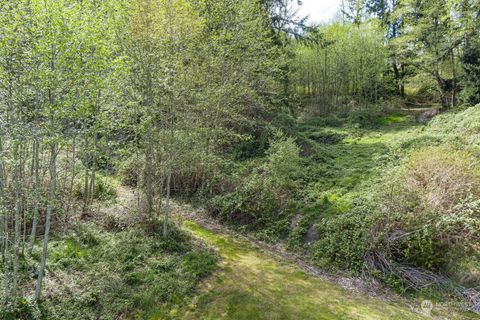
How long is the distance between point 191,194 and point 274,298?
265 inches

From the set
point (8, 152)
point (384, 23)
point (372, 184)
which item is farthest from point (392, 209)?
point (384, 23)

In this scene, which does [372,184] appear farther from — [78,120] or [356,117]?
[356,117]

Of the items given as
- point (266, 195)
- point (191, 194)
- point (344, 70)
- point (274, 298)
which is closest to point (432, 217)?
point (274, 298)

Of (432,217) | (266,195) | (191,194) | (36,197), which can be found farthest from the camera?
(191,194)

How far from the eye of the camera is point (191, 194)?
12.1 meters


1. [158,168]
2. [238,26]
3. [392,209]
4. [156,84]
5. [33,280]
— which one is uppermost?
[238,26]

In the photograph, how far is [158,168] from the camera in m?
9.32

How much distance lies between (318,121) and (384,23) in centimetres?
1568

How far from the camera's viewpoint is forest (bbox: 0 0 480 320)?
5457mm

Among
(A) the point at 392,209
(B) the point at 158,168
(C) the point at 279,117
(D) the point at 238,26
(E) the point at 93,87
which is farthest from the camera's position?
(C) the point at 279,117

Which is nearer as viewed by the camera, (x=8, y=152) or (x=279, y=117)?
(x=8, y=152)

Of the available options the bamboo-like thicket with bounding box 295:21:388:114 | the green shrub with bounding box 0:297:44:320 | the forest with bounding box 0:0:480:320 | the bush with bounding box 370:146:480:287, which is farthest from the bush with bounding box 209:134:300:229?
the bamboo-like thicket with bounding box 295:21:388:114

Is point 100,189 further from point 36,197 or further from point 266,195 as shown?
point 266,195

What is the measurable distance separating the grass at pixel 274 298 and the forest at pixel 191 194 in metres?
0.04
